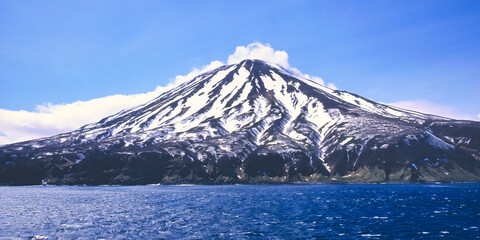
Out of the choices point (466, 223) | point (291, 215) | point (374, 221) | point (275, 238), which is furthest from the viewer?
point (291, 215)

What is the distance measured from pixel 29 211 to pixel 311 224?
5706 centimetres

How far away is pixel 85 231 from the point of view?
159 ft

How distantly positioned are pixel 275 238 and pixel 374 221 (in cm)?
2001

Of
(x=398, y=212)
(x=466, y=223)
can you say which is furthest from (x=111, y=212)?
(x=466, y=223)

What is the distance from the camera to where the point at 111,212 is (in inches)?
2697

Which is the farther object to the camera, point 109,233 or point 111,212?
point 111,212

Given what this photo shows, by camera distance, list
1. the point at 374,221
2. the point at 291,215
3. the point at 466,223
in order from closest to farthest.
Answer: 1. the point at 466,223
2. the point at 374,221
3. the point at 291,215

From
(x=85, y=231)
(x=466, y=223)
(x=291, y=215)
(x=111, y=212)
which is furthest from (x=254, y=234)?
(x=111, y=212)

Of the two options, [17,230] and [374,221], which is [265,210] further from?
[17,230]

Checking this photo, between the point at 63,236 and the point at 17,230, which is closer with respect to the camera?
the point at 63,236

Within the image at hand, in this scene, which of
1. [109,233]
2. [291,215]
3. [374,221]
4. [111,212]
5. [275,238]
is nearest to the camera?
[275,238]

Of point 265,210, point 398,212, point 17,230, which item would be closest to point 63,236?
point 17,230

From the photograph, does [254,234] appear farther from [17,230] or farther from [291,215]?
[17,230]

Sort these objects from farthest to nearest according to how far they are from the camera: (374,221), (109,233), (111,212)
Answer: (111,212) < (374,221) < (109,233)
